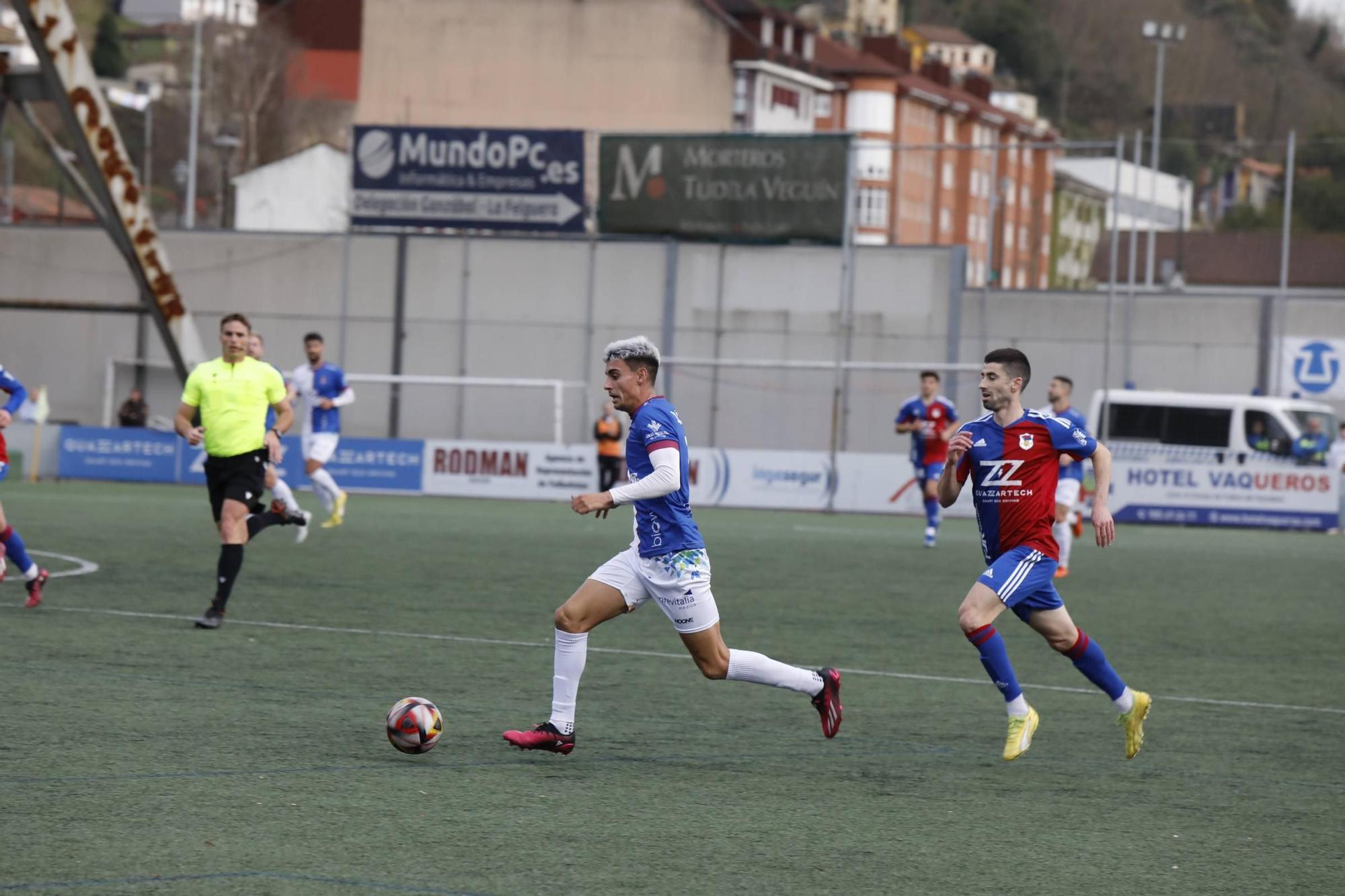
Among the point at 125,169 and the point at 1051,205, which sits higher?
the point at 1051,205

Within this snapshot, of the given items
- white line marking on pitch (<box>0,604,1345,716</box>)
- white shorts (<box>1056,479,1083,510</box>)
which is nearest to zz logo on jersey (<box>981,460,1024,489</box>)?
white line marking on pitch (<box>0,604,1345,716</box>)

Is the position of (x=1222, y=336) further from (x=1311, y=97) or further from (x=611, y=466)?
(x=1311, y=97)

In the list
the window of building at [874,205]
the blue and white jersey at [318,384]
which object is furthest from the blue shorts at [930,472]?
the window of building at [874,205]

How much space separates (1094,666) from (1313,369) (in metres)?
28.4

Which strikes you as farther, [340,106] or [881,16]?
[881,16]

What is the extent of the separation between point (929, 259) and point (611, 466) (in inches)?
395

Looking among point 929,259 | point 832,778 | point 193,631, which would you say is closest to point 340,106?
point 929,259

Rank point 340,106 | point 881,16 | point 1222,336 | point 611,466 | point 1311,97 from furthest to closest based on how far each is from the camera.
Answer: point 881,16 < point 340,106 < point 1311,97 < point 1222,336 < point 611,466

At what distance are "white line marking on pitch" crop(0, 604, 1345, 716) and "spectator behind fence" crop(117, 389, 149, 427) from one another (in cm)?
2465

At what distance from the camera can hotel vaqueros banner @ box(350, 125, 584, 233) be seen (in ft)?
120

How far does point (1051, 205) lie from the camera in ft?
159

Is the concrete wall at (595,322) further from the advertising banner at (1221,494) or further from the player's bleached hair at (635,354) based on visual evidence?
the player's bleached hair at (635,354)

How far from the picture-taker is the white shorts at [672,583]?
7523 mm

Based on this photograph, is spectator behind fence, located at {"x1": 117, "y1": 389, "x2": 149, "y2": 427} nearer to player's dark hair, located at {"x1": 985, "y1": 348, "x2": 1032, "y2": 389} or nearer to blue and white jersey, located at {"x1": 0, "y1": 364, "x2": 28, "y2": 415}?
blue and white jersey, located at {"x1": 0, "y1": 364, "x2": 28, "y2": 415}
